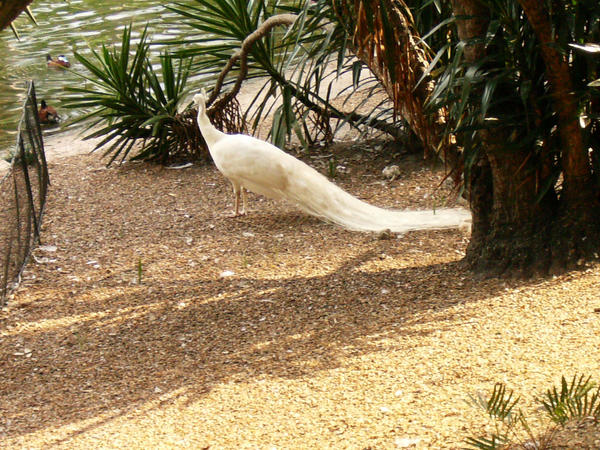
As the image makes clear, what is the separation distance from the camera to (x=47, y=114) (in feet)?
36.3

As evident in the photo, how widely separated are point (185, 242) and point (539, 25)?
345cm

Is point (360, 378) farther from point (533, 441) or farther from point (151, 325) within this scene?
point (151, 325)

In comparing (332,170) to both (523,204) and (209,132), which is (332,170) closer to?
(209,132)

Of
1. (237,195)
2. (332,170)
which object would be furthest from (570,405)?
(332,170)

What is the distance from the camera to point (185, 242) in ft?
21.5

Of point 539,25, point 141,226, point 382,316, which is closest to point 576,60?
point 539,25

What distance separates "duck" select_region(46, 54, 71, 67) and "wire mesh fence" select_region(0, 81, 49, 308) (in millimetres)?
4995

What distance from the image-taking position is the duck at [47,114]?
1098cm

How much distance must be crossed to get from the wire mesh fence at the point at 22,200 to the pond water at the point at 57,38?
2755 millimetres

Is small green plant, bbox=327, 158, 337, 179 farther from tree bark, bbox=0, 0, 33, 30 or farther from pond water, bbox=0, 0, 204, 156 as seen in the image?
tree bark, bbox=0, 0, 33, 30

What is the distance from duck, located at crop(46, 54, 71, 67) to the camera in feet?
42.5

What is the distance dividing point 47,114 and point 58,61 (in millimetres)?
2264

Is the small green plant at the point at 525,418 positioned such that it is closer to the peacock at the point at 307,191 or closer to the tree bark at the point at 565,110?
the tree bark at the point at 565,110

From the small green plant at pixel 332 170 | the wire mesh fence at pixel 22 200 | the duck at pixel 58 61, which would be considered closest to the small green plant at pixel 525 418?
the wire mesh fence at pixel 22 200
